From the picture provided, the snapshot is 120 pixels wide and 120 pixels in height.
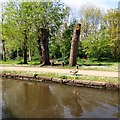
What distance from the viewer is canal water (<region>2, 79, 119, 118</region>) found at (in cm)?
974

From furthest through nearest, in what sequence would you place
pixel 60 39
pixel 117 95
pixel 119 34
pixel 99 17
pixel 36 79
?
pixel 99 17 < pixel 60 39 < pixel 119 34 < pixel 36 79 < pixel 117 95

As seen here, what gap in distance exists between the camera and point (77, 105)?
11.1m

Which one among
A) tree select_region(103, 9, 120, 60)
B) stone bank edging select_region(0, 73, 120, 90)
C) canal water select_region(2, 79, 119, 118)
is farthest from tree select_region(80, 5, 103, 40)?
canal water select_region(2, 79, 119, 118)

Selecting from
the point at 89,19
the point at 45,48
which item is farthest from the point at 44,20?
the point at 89,19

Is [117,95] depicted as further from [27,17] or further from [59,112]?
[27,17]

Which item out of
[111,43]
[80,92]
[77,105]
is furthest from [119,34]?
[77,105]

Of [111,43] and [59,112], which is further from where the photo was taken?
[111,43]

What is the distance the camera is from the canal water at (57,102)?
32.0 ft

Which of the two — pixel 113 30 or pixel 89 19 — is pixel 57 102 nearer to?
pixel 113 30

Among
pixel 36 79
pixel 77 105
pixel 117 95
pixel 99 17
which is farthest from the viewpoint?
pixel 99 17

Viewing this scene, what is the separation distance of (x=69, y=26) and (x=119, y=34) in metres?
9.32

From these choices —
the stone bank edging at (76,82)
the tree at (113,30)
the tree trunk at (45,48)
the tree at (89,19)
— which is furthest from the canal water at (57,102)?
the tree at (89,19)

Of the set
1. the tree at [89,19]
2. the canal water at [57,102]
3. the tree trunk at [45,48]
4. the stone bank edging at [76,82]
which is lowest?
the canal water at [57,102]

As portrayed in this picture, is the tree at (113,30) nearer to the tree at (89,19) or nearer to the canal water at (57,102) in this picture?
the tree at (89,19)
